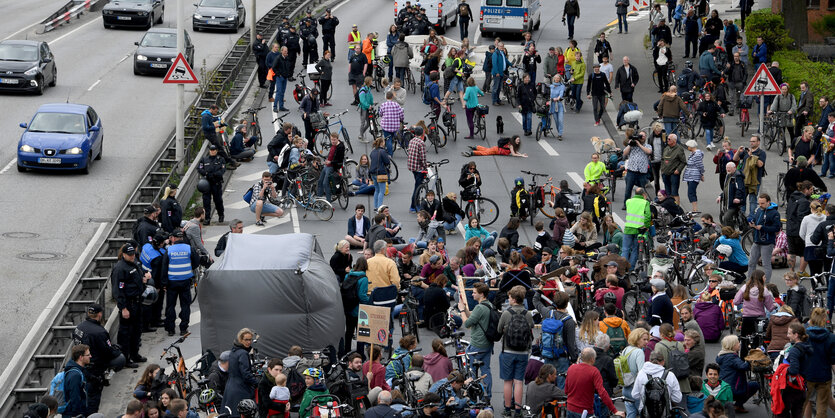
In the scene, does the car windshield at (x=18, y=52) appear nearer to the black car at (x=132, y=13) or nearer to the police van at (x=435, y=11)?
the black car at (x=132, y=13)

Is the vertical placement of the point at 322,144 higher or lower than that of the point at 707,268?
higher

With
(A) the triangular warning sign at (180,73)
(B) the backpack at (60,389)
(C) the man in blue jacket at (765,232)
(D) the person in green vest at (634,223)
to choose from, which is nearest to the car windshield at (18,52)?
(A) the triangular warning sign at (180,73)

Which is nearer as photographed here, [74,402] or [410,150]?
[74,402]

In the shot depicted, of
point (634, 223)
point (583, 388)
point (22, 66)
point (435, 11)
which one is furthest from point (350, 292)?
point (435, 11)

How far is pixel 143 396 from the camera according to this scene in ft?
52.9

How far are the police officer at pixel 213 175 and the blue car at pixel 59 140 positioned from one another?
4.42 metres

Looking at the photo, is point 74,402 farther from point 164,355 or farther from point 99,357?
point 164,355

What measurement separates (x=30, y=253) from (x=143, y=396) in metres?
9.57

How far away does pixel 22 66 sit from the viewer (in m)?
36.0

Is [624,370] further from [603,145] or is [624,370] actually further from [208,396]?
[603,145]

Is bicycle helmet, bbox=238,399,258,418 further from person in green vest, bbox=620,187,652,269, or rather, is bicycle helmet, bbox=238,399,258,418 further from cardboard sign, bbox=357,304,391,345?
person in green vest, bbox=620,187,652,269

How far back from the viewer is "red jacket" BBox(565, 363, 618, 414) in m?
15.9

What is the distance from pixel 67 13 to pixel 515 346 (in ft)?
127

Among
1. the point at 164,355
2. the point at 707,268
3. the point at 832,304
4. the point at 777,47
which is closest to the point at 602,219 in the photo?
the point at 707,268
